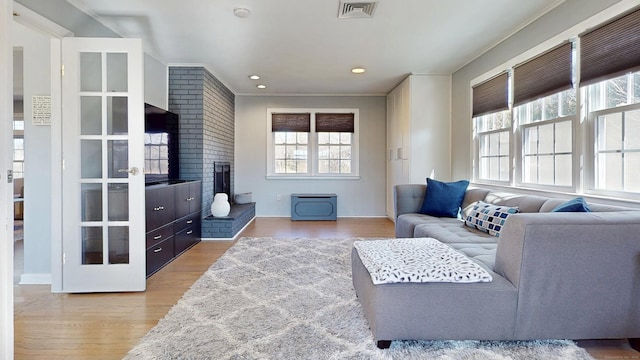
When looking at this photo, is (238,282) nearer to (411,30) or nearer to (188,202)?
(188,202)

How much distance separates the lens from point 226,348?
174 cm

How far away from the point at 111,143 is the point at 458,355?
9.34 ft

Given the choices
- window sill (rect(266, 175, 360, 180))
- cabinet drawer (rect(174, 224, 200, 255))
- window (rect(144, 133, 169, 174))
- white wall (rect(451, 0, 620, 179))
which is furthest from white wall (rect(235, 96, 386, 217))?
window (rect(144, 133, 169, 174))

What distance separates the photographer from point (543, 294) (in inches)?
65.1

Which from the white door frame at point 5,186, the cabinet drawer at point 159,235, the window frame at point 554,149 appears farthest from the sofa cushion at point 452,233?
the white door frame at point 5,186

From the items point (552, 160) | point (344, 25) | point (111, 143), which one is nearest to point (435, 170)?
point (552, 160)

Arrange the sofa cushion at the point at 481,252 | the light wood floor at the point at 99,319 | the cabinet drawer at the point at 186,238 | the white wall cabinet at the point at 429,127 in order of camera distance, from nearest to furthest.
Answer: the light wood floor at the point at 99,319 → the sofa cushion at the point at 481,252 → the cabinet drawer at the point at 186,238 → the white wall cabinet at the point at 429,127

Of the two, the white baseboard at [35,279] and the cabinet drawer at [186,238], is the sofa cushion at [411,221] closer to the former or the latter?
the cabinet drawer at [186,238]

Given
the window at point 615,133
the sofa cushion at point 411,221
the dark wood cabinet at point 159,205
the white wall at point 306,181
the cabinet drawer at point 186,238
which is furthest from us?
the white wall at point 306,181

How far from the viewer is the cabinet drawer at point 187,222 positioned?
364 cm

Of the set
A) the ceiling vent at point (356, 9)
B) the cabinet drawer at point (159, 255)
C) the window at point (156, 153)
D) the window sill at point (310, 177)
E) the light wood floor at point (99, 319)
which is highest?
the ceiling vent at point (356, 9)

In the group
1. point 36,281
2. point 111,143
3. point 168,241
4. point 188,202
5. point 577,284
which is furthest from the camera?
point 188,202

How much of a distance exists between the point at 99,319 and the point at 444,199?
3261 millimetres

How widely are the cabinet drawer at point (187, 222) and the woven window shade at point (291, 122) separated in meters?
2.55
